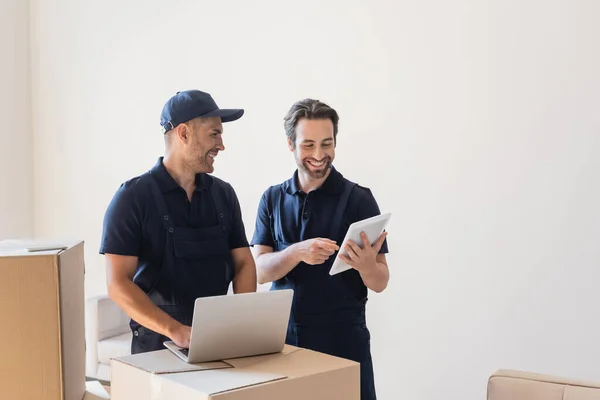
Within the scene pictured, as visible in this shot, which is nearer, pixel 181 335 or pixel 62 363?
pixel 62 363

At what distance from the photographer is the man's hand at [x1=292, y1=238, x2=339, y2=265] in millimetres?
2043

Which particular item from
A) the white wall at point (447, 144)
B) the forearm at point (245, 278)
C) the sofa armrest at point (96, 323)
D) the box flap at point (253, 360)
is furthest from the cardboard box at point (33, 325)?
the sofa armrest at point (96, 323)

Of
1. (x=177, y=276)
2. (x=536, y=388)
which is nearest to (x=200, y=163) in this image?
(x=177, y=276)

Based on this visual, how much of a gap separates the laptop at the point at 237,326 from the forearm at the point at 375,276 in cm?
62

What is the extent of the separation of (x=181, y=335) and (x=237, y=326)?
0.30 m

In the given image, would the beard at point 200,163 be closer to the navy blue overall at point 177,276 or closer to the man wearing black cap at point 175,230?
the man wearing black cap at point 175,230

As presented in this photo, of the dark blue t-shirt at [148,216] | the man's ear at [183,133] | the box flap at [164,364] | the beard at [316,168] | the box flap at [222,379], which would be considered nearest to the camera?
the box flap at [222,379]

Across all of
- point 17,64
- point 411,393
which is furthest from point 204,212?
point 17,64

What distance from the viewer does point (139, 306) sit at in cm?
180

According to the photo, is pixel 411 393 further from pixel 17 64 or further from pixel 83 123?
pixel 17 64

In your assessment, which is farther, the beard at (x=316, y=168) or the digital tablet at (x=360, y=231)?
the beard at (x=316, y=168)

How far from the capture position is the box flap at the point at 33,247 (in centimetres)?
147

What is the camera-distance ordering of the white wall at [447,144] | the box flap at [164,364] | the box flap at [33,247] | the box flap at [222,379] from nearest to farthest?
the box flap at [222,379]
the box flap at [164,364]
the box flap at [33,247]
the white wall at [447,144]

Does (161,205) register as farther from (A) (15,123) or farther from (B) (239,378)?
(A) (15,123)
